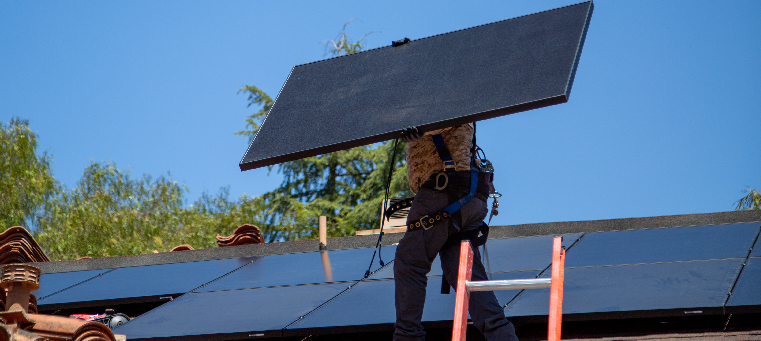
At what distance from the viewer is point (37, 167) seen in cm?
2789

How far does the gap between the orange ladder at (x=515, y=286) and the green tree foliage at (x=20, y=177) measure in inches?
974

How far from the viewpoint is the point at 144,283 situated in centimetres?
707

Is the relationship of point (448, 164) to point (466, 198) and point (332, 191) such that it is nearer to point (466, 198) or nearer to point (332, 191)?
point (466, 198)

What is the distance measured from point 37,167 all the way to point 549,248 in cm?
2537

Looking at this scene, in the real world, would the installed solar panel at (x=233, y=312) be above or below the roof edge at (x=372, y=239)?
below

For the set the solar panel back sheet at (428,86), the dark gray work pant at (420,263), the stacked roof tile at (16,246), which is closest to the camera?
the solar panel back sheet at (428,86)

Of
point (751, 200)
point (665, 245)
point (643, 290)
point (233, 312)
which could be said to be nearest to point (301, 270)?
point (233, 312)

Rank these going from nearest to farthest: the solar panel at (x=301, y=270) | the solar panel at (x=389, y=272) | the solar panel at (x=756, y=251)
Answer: the solar panel at (x=756, y=251) < the solar panel at (x=389, y=272) < the solar panel at (x=301, y=270)

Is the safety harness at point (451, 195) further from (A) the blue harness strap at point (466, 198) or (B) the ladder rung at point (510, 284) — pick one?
(B) the ladder rung at point (510, 284)

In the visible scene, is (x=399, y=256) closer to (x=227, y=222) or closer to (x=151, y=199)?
(x=227, y=222)

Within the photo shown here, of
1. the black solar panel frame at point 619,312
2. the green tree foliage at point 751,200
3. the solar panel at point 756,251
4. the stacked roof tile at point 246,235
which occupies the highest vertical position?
the green tree foliage at point 751,200

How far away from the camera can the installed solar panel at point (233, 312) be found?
5.11 meters

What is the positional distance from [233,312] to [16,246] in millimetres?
4549

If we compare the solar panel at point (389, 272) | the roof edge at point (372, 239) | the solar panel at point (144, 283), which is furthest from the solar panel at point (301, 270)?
the roof edge at point (372, 239)
